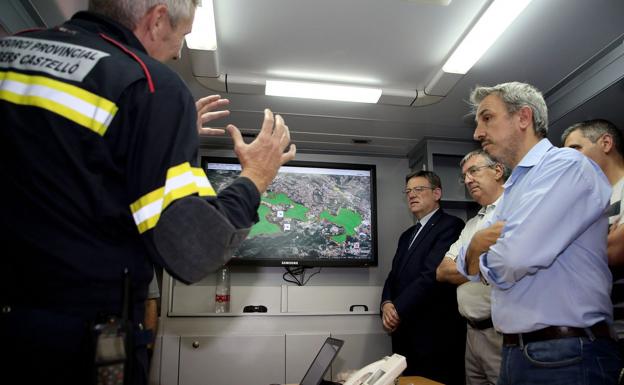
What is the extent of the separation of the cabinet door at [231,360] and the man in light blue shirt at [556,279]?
6.51 ft

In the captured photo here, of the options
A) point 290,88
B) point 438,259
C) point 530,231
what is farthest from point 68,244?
point 438,259

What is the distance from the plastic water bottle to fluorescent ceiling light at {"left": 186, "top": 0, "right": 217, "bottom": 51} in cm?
199

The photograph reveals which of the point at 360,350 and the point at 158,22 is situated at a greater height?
the point at 158,22

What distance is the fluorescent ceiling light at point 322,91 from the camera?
2947 millimetres

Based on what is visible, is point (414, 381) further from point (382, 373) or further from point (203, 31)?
point (203, 31)

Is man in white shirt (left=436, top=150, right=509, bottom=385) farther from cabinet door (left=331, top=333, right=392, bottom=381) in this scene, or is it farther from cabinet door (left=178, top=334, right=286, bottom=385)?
cabinet door (left=178, top=334, right=286, bottom=385)

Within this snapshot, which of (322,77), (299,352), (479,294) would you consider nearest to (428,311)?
(479,294)

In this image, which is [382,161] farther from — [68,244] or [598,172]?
[68,244]

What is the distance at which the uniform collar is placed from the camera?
0.86 metres

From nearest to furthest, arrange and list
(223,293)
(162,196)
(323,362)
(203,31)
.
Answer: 1. (162,196)
2. (323,362)
3. (203,31)
4. (223,293)

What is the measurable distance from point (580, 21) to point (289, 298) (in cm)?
288

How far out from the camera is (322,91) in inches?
119

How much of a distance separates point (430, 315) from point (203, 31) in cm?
228

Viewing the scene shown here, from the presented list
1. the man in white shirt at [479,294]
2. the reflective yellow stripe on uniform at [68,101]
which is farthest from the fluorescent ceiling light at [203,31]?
the man in white shirt at [479,294]
